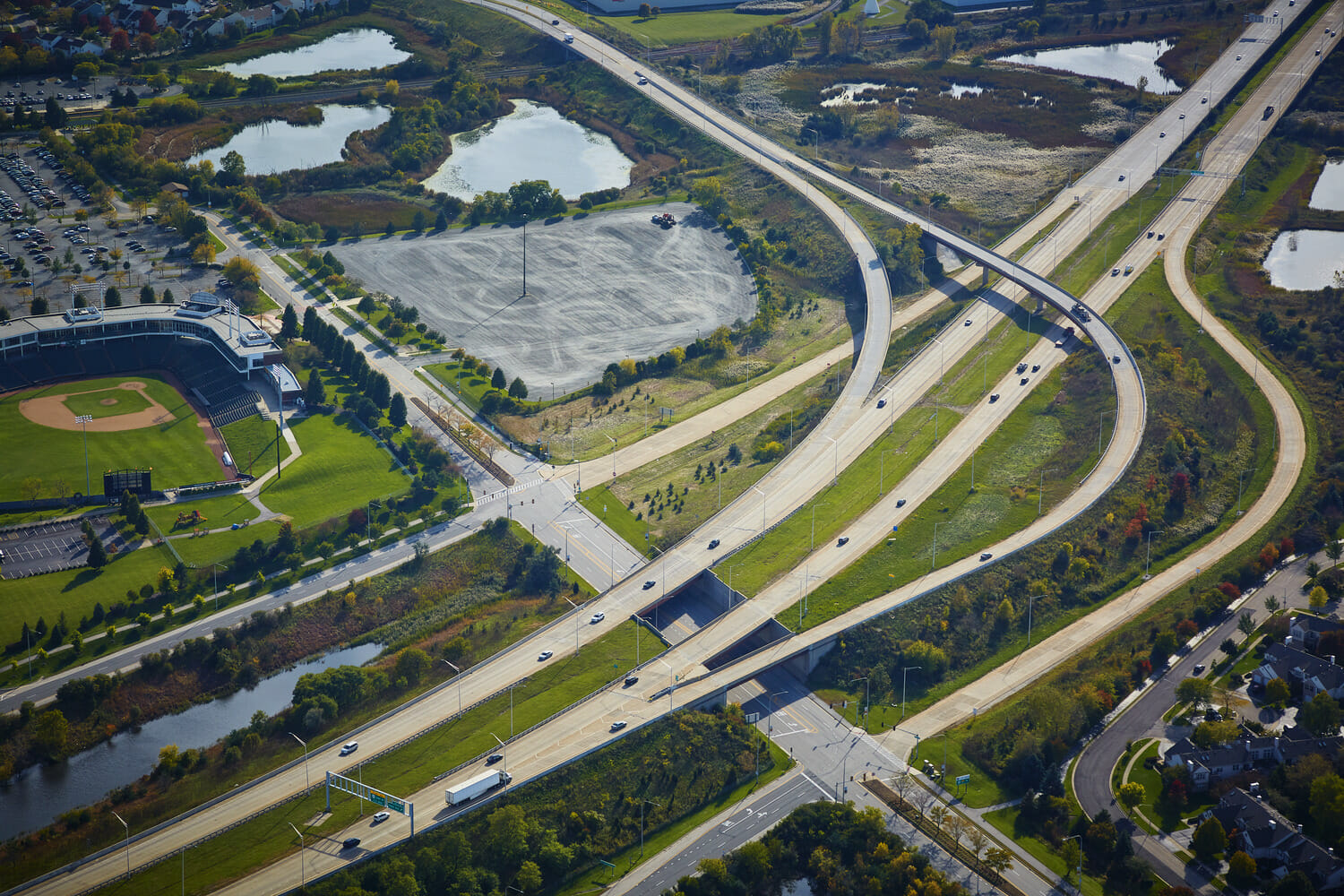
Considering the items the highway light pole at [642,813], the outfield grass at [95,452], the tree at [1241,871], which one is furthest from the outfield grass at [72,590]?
the tree at [1241,871]

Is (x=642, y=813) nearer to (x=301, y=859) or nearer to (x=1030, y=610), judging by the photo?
(x=301, y=859)

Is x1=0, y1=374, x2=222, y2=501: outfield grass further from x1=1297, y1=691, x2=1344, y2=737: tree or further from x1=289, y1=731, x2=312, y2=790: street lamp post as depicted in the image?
x1=1297, y1=691, x2=1344, y2=737: tree

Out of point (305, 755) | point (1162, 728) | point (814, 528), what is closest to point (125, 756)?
point (305, 755)

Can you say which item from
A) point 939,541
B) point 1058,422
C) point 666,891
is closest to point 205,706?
point 666,891

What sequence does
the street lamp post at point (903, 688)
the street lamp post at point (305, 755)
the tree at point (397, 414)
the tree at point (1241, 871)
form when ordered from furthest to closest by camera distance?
the tree at point (397, 414)
the street lamp post at point (903, 688)
the street lamp post at point (305, 755)
the tree at point (1241, 871)

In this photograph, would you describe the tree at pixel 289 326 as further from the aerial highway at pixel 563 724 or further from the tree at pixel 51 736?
the tree at pixel 51 736

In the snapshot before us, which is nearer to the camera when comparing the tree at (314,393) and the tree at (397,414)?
the tree at (397,414)

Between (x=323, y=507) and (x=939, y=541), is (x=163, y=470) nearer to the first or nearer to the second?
(x=323, y=507)
